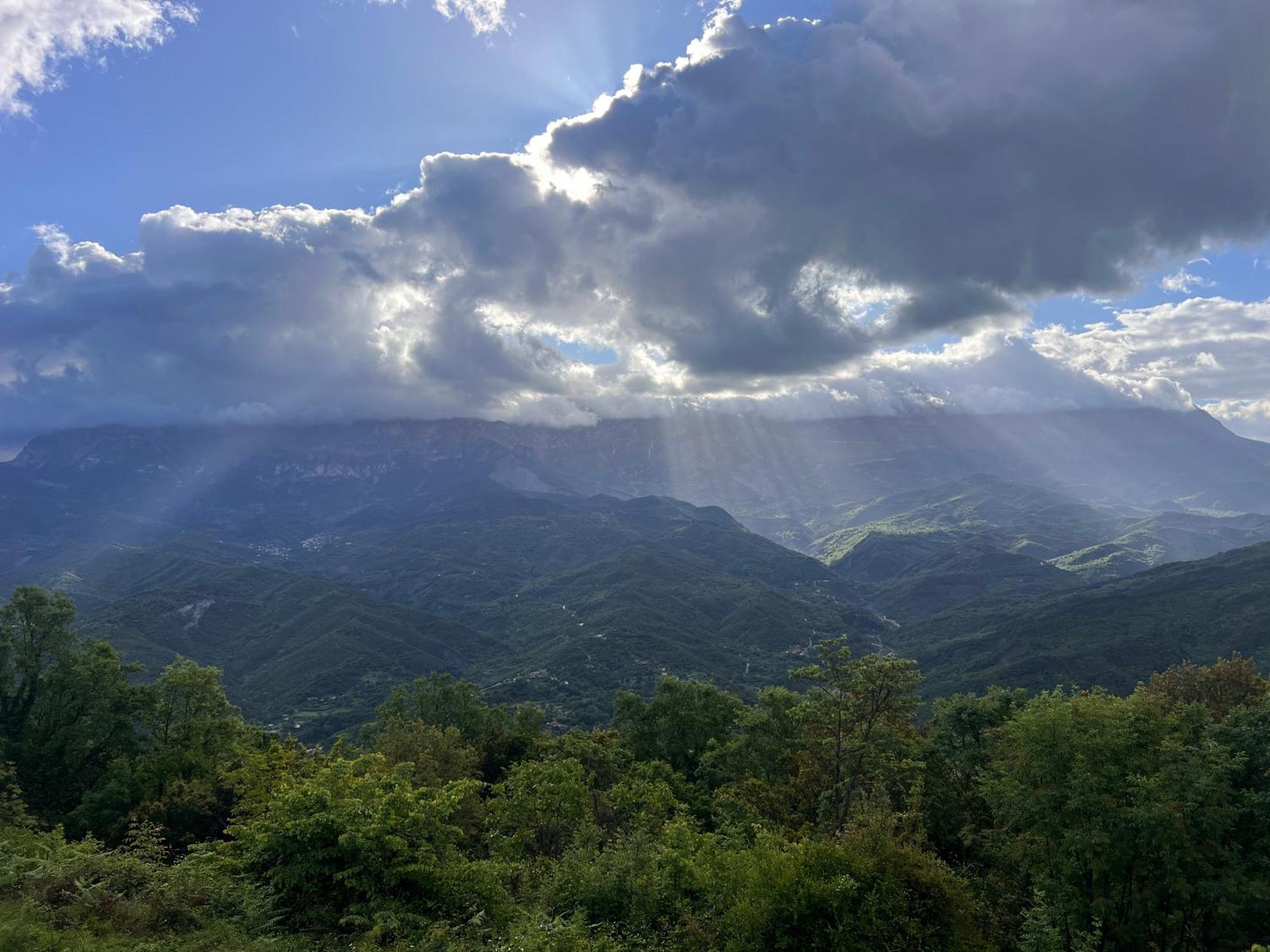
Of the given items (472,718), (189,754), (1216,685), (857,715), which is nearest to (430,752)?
(189,754)

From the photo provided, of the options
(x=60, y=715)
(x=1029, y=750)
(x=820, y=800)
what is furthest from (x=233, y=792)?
(x=1029, y=750)

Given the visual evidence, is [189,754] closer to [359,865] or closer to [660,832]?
[359,865]

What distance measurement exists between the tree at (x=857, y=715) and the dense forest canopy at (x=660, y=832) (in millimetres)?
244

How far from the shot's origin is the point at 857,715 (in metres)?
46.2

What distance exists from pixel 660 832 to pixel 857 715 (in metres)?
16.0

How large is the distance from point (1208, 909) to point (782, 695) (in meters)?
36.9

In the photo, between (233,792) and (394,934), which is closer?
(394,934)

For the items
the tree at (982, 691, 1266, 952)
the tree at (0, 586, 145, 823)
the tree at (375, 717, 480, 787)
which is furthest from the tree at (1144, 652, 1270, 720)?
the tree at (0, 586, 145, 823)

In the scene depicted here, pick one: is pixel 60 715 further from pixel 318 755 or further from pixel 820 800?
pixel 820 800

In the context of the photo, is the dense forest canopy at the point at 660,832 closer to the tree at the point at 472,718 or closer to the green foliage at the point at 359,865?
the green foliage at the point at 359,865

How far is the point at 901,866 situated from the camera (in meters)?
25.1

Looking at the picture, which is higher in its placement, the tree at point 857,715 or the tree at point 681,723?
the tree at point 857,715

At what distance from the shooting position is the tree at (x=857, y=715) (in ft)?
143

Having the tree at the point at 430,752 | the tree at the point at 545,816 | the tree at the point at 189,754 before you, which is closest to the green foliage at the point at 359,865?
the tree at the point at 545,816
